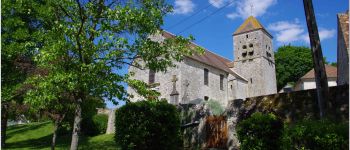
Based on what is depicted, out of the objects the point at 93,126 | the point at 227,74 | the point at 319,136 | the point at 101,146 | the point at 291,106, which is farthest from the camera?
the point at 227,74

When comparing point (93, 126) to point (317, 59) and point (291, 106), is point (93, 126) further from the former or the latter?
point (317, 59)

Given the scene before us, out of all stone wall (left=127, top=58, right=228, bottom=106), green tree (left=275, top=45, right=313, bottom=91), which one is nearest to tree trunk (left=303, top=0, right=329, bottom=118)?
stone wall (left=127, top=58, right=228, bottom=106)

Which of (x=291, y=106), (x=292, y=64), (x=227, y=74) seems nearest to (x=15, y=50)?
(x=291, y=106)

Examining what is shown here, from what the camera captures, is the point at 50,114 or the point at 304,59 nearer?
the point at 50,114

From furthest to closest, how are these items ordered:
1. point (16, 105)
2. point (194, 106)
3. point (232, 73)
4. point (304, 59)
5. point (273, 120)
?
point (304, 59)
point (232, 73)
point (194, 106)
point (16, 105)
point (273, 120)

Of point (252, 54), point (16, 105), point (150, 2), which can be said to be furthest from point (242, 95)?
point (150, 2)

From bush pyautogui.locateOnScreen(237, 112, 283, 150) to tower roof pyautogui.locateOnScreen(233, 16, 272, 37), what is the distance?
142ft

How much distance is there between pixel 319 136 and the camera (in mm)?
8141

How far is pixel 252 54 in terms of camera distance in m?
52.0

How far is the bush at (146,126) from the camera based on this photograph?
47.1 feet

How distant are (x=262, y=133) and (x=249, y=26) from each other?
4486cm

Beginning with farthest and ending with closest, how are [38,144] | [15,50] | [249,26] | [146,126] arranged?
[249,26] → [38,144] → [146,126] → [15,50]

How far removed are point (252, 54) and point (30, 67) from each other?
39941 millimetres

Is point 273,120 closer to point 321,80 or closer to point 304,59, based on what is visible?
point 321,80
